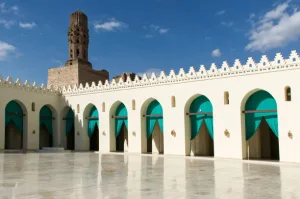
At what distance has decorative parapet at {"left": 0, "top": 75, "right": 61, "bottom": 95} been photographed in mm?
21266

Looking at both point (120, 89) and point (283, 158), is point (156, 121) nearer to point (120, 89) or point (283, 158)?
point (120, 89)

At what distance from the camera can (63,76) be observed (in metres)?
34.6

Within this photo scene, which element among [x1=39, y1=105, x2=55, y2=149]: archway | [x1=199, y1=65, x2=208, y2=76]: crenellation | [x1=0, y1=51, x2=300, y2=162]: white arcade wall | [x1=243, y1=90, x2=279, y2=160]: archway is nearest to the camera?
[x1=0, y1=51, x2=300, y2=162]: white arcade wall

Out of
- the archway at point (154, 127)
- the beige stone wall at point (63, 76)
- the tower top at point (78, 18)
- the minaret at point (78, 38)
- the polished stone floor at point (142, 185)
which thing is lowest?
the polished stone floor at point (142, 185)

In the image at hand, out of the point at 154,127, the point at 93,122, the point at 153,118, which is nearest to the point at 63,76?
the point at 93,122

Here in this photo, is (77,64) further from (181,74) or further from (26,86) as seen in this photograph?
(181,74)

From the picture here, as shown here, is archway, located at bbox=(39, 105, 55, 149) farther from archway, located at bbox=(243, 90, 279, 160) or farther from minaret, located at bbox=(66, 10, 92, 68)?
archway, located at bbox=(243, 90, 279, 160)

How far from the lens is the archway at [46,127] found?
24672mm

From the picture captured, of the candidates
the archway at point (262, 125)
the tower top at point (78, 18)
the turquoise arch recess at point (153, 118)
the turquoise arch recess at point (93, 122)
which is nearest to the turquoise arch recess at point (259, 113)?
the archway at point (262, 125)

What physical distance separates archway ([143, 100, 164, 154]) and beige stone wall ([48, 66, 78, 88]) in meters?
13.9

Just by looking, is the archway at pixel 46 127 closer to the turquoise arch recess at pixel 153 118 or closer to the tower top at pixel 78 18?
the turquoise arch recess at pixel 153 118

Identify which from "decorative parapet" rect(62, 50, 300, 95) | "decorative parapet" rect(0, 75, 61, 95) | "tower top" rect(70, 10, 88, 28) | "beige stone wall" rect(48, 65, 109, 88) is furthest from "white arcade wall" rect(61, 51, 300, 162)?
"tower top" rect(70, 10, 88, 28)

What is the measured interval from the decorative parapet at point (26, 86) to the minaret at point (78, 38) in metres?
11.1

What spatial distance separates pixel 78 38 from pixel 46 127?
14.3 metres
